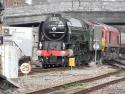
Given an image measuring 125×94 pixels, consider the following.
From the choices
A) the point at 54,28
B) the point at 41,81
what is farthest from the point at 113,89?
the point at 54,28

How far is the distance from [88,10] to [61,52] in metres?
40.4

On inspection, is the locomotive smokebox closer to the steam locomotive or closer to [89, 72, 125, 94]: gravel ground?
the steam locomotive

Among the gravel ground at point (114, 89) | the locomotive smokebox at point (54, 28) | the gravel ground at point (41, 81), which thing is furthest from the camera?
the locomotive smokebox at point (54, 28)

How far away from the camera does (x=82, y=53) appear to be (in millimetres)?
33812

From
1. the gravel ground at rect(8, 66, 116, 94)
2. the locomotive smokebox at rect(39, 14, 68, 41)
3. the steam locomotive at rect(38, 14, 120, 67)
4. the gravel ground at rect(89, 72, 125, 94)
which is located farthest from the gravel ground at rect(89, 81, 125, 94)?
the locomotive smokebox at rect(39, 14, 68, 41)

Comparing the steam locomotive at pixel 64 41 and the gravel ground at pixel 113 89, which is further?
the steam locomotive at pixel 64 41

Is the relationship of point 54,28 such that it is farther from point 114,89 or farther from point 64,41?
point 114,89

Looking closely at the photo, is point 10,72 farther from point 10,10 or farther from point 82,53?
point 10,10

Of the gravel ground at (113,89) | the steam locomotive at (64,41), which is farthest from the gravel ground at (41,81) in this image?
the steam locomotive at (64,41)

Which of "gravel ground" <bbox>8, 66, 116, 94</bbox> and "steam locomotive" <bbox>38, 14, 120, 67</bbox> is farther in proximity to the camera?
"steam locomotive" <bbox>38, 14, 120, 67</bbox>

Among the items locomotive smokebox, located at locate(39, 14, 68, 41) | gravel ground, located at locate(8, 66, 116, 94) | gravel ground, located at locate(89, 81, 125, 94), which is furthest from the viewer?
locomotive smokebox, located at locate(39, 14, 68, 41)

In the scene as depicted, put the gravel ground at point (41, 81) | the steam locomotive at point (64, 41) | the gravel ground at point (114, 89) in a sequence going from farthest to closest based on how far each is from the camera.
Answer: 1. the steam locomotive at point (64, 41)
2. the gravel ground at point (41, 81)
3. the gravel ground at point (114, 89)

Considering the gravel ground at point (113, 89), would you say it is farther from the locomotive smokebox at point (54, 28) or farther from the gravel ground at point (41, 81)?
the locomotive smokebox at point (54, 28)

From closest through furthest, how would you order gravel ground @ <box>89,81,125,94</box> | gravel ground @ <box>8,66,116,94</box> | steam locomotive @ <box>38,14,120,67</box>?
Answer: 1. gravel ground @ <box>89,81,125,94</box>
2. gravel ground @ <box>8,66,116,94</box>
3. steam locomotive @ <box>38,14,120,67</box>
